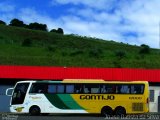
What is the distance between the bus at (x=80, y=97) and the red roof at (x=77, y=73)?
302 inches

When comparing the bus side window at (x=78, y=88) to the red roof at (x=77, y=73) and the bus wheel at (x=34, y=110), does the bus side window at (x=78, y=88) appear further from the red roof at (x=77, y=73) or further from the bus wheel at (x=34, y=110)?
the red roof at (x=77, y=73)

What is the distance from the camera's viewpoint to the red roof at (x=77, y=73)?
4372 centimetres

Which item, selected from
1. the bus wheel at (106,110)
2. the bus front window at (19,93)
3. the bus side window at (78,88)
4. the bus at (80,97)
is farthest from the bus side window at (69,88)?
the bus front window at (19,93)

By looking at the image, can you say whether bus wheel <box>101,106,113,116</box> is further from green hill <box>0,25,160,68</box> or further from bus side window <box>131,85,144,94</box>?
green hill <box>0,25,160,68</box>

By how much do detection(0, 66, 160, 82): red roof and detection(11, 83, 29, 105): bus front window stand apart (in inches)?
290

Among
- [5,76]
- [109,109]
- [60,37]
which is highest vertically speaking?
[60,37]

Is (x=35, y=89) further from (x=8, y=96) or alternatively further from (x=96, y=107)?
(x=8, y=96)

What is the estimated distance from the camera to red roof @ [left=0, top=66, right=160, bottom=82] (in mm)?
43719

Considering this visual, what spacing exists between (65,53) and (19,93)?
3923cm

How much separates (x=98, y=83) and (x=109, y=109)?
7.06 feet

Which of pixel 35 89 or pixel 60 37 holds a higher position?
pixel 60 37

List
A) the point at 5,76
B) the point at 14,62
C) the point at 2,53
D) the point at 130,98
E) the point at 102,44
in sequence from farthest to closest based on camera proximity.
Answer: the point at 102,44, the point at 2,53, the point at 14,62, the point at 5,76, the point at 130,98

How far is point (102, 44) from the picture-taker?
94750 millimetres

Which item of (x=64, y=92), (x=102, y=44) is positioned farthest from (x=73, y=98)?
(x=102, y=44)
